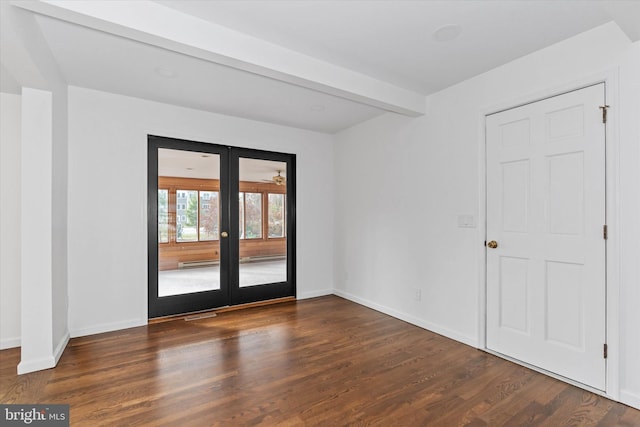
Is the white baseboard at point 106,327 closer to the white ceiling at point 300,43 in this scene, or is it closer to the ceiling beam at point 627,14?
the white ceiling at point 300,43

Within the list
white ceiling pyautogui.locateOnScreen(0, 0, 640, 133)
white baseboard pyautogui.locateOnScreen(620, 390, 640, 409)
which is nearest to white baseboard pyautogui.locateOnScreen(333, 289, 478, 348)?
white baseboard pyautogui.locateOnScreen(620, 390, 640, 409)

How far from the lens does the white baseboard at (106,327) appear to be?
3.39 m

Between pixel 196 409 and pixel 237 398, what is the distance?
277 millimetres

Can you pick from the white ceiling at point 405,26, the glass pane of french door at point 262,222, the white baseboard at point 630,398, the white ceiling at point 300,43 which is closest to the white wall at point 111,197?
the white ceiling at point 300,43

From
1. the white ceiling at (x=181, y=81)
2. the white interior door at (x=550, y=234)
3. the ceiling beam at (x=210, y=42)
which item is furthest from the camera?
the white ceiling at (x=181, y=81)

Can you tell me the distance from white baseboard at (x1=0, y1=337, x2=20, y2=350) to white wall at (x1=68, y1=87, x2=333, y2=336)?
1.42ft

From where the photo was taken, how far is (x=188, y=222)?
411cm

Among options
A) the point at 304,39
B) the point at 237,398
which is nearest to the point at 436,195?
Answer: the point at 304,39

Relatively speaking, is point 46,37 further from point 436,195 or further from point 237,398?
point 436,195

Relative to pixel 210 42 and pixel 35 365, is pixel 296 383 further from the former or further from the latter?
pixel 210 42

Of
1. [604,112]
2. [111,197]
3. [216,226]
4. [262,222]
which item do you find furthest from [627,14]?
[111,197]

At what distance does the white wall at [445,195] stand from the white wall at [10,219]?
3912 mm

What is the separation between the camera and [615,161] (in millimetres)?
2223

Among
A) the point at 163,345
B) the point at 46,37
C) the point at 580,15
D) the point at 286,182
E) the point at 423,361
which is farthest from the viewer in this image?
the point at 286,182
